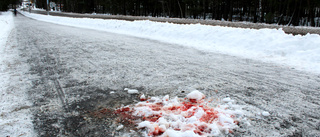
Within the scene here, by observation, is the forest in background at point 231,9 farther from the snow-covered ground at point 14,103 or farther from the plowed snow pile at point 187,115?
the snow-covered ground at point 14,103

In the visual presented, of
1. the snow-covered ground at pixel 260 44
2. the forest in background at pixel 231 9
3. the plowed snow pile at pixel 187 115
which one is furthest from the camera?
the forest in background at pixel 231 9

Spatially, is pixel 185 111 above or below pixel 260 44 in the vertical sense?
below

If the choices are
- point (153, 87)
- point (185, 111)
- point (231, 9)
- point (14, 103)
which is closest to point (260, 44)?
point (153, 87)

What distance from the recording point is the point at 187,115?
2336mm

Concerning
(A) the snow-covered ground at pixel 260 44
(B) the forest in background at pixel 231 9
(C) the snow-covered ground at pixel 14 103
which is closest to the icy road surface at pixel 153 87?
(C) the snow-covered ground at pixel 14 103

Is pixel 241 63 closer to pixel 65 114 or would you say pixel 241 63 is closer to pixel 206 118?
pixel 206 118

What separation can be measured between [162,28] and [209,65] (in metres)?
7.24

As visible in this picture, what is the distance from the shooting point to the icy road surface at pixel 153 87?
86.0 inches

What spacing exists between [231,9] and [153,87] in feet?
111

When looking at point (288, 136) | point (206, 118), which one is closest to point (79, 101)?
point (206, 118)

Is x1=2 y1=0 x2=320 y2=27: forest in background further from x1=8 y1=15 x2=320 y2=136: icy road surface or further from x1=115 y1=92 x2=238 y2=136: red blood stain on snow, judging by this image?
x1=115 y1=92 x2=238 y2=136: red blood stain on snow

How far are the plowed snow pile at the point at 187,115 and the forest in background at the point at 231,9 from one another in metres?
29.8

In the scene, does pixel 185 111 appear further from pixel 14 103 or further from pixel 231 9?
pixel 231 9

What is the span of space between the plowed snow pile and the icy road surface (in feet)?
0.48
